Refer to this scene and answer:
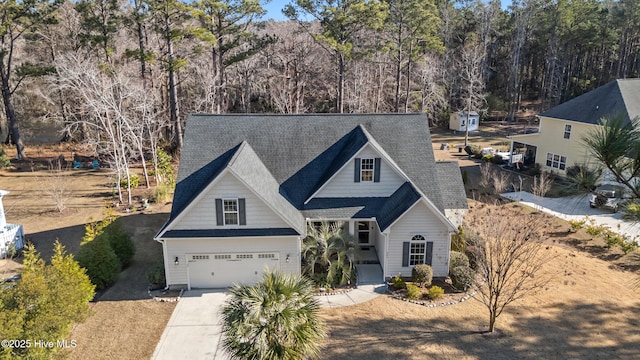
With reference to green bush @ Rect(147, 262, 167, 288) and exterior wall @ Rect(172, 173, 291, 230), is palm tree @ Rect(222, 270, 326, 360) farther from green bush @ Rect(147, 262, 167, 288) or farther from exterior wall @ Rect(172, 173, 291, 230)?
green bush @ Rect(147, 262, 167, 288)

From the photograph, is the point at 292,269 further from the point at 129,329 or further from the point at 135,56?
the point at 135,56

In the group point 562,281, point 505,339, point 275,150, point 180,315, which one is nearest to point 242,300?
point 180,315

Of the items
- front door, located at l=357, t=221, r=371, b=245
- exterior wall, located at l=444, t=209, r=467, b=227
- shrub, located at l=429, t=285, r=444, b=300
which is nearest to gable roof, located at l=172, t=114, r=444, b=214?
exterior wall, located at l=444, t=209, r=467, b=227

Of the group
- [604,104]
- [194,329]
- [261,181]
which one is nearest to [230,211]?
[261,181]

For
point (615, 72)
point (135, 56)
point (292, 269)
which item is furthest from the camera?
point (615, 72)

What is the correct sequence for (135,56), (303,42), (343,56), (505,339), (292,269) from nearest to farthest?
1. (505,339)
2. (292,269)
3. (135,56)
4. (343,56)
5. (303,42)

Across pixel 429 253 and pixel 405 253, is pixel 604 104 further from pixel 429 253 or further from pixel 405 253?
pixel 405 253

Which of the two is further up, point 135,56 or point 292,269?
point 135,56
